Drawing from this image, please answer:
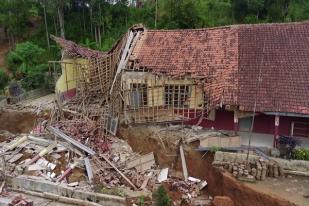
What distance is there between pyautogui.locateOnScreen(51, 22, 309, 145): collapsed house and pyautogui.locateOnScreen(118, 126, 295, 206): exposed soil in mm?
1122

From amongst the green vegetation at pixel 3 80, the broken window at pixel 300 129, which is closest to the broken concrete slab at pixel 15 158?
the green vegetation at pixel 3 80

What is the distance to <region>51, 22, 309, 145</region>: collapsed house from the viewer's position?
1927 centimetres

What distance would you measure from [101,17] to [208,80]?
17.7 metres

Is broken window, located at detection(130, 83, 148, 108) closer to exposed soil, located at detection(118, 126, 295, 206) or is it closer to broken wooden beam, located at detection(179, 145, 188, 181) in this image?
exposed soil, located at detection(118, 126, 295, 206)

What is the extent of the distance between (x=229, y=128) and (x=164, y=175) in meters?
4.13

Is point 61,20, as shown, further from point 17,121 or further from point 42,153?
point 42,153

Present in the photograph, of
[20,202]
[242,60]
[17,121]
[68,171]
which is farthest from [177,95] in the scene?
[17,121]

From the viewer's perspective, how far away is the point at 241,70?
2034 cm

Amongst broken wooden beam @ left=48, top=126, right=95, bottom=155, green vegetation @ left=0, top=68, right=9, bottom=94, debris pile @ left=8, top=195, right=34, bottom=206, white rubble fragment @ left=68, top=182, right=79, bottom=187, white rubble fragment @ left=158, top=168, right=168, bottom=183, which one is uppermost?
green vegetation @ left=0, top=68, right=9, bottom=94

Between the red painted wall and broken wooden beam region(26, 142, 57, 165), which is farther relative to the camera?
broken wooden beam region(26, 142, 57, 165)

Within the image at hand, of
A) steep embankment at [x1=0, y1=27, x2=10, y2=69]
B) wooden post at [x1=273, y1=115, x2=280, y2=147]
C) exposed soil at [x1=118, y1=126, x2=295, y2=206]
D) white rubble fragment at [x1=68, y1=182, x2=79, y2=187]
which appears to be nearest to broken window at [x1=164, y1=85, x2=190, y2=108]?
exposed soil at [x1=118, y1=126, x2=295, y2=206]

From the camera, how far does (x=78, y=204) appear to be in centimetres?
1819

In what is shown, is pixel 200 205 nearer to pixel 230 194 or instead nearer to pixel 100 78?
pixel 230 194

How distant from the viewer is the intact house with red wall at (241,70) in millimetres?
19047
